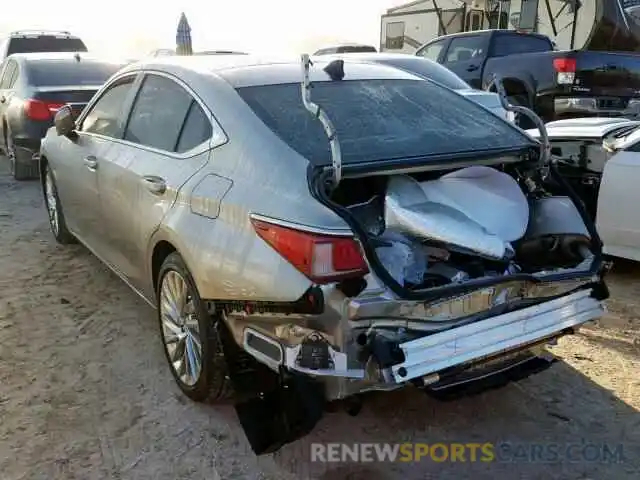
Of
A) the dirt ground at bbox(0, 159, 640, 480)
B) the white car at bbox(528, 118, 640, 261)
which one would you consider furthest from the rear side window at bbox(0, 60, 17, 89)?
the white car at bbox(528, 118, 640, 261)

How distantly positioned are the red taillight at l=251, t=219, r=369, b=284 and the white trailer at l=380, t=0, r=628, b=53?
11574mm

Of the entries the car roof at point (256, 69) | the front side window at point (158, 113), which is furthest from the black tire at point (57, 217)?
the car roof at point (256, 69)

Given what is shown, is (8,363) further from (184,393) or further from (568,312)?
(568,312)

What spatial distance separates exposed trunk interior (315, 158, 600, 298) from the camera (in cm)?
282

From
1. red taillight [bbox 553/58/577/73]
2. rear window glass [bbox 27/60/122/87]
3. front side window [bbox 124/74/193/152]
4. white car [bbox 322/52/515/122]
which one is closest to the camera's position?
front side window [bbox 124/74/193/152]

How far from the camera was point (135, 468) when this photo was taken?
290cm

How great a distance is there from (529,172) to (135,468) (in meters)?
2.32

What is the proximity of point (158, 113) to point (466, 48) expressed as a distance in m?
8.64

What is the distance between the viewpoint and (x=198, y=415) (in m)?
3.29

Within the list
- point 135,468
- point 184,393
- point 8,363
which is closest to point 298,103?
point 184,393

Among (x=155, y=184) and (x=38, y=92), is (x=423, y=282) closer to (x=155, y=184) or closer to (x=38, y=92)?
(x=155, y=184)

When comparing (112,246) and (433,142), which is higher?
(433,142)

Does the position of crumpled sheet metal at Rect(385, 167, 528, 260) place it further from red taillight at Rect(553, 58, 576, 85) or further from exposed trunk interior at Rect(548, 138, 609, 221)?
red taillight at Rect(553, 58, 576, 85)

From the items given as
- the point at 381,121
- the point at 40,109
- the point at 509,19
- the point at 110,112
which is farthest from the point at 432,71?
the point at 509,19
